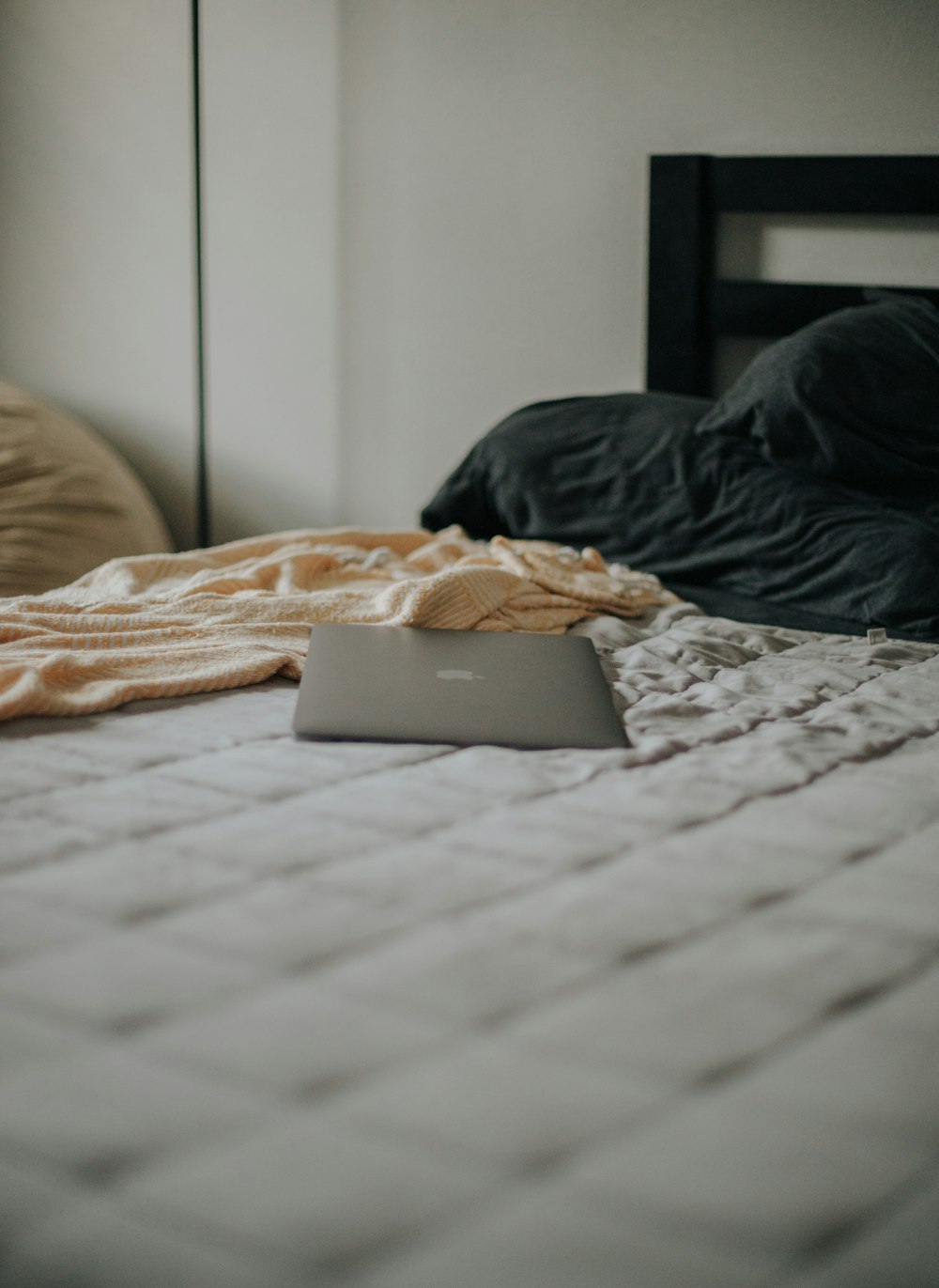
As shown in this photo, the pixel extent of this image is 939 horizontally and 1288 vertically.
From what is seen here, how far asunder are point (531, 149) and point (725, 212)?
45 centimetres

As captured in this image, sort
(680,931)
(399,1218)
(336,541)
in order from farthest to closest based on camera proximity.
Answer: (336,541)
(680,931)
(399,1218)

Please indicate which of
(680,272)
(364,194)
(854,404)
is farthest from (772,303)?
(364,194)

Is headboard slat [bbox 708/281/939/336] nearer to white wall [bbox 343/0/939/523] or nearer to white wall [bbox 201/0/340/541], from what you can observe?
white wall [bbox 343/0/939/523]

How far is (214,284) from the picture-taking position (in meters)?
2.97

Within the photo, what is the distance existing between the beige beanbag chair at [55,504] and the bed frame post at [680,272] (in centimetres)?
107

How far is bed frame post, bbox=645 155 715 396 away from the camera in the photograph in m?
2.27

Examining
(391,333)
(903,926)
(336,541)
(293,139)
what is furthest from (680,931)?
(293,139)

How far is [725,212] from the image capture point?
7.47 ft

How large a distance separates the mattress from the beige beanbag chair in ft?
4.51

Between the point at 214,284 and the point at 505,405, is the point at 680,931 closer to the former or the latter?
the point at 505,405

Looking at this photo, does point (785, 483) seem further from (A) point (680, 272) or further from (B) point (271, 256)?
(B) point (271, 256)

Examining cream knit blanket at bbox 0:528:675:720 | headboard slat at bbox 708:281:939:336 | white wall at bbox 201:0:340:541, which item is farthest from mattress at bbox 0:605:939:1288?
white wall at bbox 201:0:340:541

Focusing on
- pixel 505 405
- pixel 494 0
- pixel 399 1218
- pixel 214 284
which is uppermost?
pixel 494 0

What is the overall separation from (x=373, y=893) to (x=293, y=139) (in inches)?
95.1
